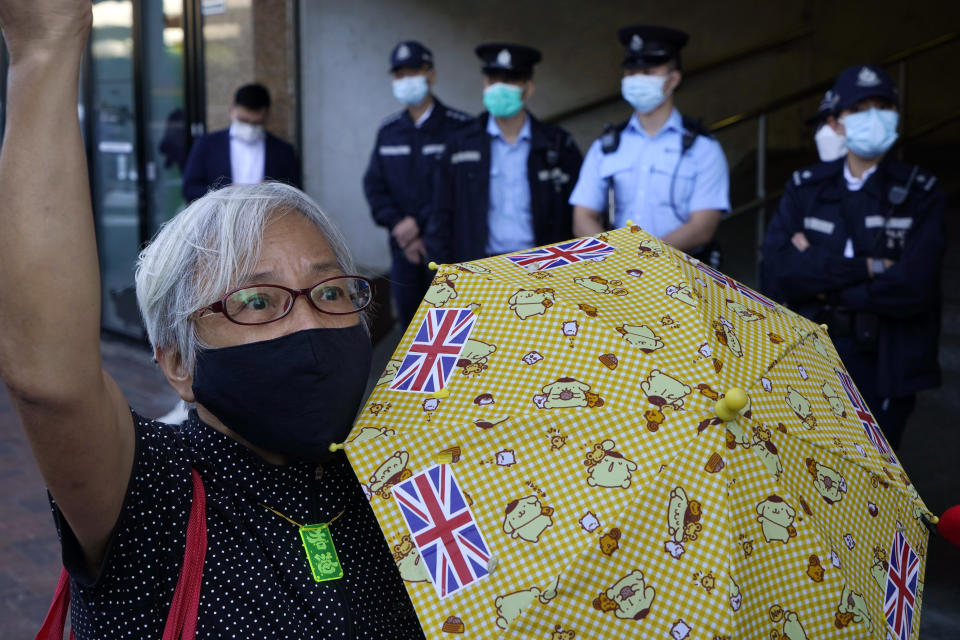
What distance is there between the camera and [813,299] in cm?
451

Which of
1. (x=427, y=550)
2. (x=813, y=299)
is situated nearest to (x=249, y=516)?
(x=427, y=550)

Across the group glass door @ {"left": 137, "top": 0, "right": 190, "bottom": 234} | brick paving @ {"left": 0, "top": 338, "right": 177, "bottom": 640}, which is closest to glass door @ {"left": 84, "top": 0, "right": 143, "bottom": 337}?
glass door @ {"left": 137, "top": 0, "right": 190, "bottom": 234}

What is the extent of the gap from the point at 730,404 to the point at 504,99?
4697 millimetres

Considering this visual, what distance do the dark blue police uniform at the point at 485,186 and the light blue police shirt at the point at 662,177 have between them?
0.71 metres

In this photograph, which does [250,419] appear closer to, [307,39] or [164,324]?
[164,324]

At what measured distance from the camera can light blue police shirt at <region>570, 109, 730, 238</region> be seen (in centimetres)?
516

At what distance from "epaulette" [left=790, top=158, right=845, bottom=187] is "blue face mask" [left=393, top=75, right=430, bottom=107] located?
9.90 feet

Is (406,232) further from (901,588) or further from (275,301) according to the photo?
(901,588)

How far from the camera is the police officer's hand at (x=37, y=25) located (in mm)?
1324

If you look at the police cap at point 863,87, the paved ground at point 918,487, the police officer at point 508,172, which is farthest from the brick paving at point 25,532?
the police cap at point 863,87

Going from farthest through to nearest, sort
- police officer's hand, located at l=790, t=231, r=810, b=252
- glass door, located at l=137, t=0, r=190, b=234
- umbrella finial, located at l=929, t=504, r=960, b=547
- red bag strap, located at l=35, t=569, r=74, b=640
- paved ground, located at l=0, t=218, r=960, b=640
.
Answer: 1. glass door, located at l=137, t=0, r=190, b=234
2. police officer's hand, located at l=790, t=231, r=810, b=252
3. paved ground, located at l=0, t=218, r=960, b=640
4. umbrella finial, located at l=929, t=504, r=960, b=547
5. red bag strap, located at l=35, t=569, r=74, b=640

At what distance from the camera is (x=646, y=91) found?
209 inches

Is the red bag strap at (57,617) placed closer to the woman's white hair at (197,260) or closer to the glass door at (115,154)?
the woman's white hair at (197,260)

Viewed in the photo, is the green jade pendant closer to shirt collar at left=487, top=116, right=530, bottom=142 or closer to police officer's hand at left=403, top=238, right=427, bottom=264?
shirt collar at left=487, top=116, right=530, bottom=142
